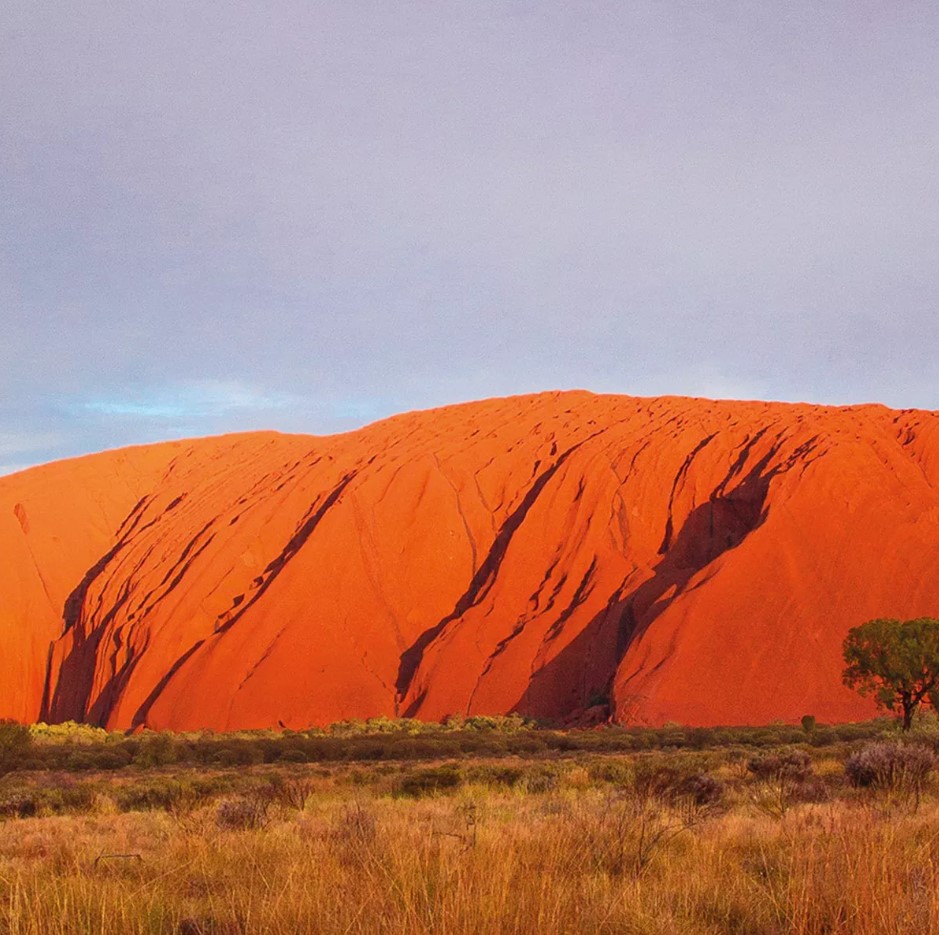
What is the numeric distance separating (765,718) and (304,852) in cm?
3626

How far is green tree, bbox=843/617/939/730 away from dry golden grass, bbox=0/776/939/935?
2440 centimetres

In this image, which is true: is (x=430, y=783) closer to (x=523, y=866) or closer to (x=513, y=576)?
(x=523, y=866)

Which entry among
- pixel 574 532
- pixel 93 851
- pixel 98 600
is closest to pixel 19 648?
pixel 98 600

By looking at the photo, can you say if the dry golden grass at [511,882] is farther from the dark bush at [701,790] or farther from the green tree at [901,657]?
the green tree at [901,657]

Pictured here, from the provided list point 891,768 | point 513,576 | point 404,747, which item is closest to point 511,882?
point 891,768

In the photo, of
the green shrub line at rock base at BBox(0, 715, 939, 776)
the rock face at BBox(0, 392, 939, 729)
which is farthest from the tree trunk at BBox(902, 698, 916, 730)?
the rock face at BBox(0, 392, 939, 729)

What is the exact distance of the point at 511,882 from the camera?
4531 mm

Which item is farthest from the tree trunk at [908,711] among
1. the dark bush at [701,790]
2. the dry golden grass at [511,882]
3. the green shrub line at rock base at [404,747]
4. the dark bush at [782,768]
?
the dry golden grass at [511,882]

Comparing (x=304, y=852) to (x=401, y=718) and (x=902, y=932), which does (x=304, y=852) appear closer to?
(x=902, y=932)

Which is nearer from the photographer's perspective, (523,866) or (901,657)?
(523,866)

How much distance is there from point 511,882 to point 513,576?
157ft

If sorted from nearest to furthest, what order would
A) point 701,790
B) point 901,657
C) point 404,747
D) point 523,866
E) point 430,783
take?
point 523,866
point 701,790
point 430,783
point 901,657
point 404,747

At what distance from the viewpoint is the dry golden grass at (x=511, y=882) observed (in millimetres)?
3971

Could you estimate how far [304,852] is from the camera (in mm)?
5707
